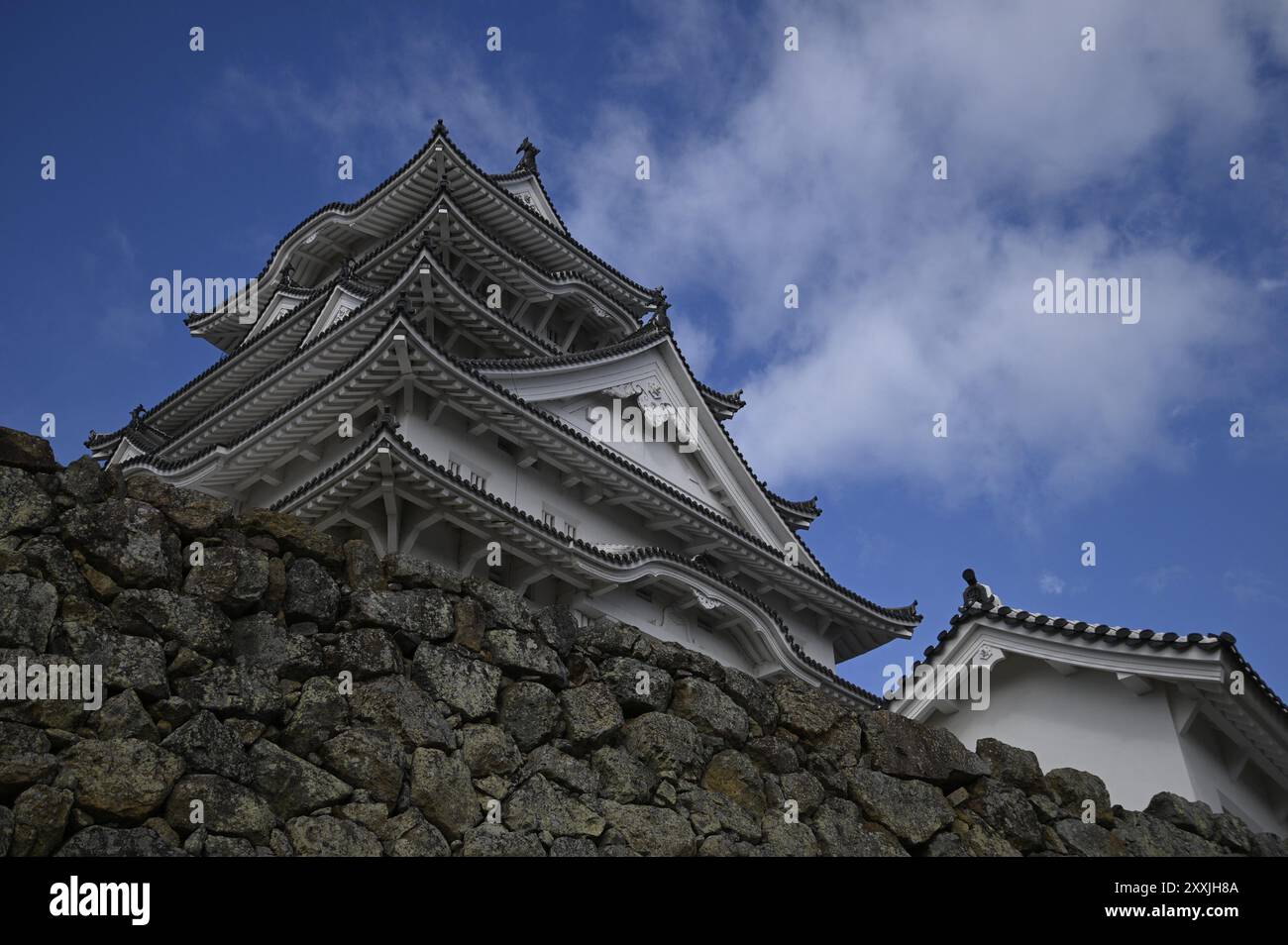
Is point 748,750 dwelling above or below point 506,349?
below

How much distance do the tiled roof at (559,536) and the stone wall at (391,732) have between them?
18.7 feet

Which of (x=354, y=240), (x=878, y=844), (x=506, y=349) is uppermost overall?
(x=354, y=240)

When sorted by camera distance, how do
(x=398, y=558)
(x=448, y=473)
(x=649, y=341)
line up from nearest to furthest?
(x=398, y=558) < (x=448, y=473) < (x=649, y=341)

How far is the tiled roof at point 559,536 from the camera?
14648 millimetres

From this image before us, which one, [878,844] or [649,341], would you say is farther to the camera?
[649,341]

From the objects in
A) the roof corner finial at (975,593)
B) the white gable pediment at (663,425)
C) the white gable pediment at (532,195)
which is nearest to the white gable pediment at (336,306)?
the white gable pediment at (663,425)

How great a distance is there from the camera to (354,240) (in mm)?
27359

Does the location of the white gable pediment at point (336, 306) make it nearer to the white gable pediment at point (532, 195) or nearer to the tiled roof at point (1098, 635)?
the white gable pediment at point (532, 195)

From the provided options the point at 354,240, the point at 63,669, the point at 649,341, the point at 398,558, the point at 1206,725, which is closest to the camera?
the point at 63,669

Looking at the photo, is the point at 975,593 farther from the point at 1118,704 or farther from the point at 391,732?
the point at 391,732

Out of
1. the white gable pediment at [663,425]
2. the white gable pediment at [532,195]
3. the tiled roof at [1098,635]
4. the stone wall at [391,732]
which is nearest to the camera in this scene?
the stone wall at [391,732]
